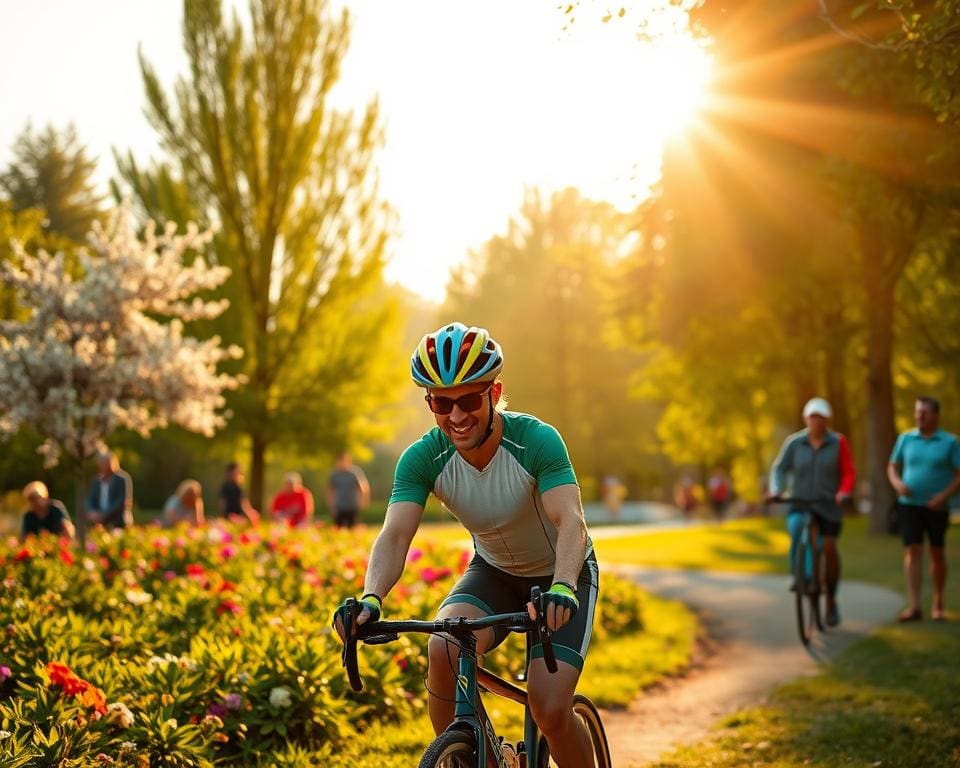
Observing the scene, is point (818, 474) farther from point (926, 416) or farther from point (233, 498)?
point (233, 498)

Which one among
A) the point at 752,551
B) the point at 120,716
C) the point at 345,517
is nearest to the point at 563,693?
the point at 120,716

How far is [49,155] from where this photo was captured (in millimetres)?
42562

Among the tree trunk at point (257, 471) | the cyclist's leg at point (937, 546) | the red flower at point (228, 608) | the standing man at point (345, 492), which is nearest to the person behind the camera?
the red flower at point (228, 608)

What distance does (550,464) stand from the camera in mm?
4152

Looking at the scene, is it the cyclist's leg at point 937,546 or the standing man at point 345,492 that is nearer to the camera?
the cyclist's leg at point 937,546

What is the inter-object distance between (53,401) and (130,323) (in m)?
1.18

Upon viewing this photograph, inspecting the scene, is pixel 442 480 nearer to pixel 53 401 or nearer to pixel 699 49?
pixel 699 49

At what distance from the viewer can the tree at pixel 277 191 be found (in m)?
23.0

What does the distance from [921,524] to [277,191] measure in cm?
1577

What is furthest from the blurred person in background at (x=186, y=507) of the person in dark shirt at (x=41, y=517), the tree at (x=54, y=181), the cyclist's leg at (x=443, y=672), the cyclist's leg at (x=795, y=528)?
the tree at (x=54, y=181)

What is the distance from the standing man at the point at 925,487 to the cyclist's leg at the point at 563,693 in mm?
7152

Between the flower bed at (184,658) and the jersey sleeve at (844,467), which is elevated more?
the jersey sleeve at (844,467)

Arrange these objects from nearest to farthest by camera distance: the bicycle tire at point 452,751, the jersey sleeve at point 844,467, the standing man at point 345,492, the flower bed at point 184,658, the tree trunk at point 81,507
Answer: the bicycle tire at point 452,751 < the flower bed at point 184,658 < the jersey sleeve at point 844,467 < the tree trunk at point 81,507 < the standing man at point 345,492

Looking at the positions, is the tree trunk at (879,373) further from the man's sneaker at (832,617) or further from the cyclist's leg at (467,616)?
the cyclist's leg at (467,616)
